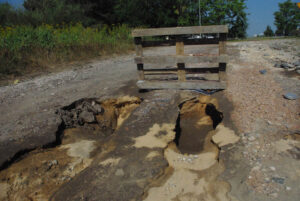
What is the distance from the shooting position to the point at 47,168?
2908 mm

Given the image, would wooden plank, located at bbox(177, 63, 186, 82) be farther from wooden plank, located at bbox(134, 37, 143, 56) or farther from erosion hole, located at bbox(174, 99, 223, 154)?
wooden plank, located at bbox(134, 37, 143, 56)

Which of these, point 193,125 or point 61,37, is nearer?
point 193,125

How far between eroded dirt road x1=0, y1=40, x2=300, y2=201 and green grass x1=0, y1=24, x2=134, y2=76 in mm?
2255

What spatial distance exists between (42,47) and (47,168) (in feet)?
21.0

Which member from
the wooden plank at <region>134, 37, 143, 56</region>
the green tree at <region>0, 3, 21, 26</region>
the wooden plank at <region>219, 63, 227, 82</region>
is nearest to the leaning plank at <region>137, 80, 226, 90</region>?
the wooden plank at <region>219, 63, 227, 82</region>

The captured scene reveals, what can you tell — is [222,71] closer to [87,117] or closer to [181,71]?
[181,71]

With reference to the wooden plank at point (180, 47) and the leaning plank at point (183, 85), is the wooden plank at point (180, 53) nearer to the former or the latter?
the wooden plank at point (180, 47)

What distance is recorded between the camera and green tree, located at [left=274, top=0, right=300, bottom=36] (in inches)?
1689

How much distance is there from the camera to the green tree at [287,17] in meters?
42.9

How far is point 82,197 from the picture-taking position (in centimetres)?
231

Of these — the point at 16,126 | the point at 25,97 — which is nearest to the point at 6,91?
the point at 25,97

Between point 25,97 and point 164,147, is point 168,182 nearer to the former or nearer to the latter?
point 164,147

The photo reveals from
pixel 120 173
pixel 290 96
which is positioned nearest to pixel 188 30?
pixel 290 96

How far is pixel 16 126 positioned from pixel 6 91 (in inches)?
91.6
